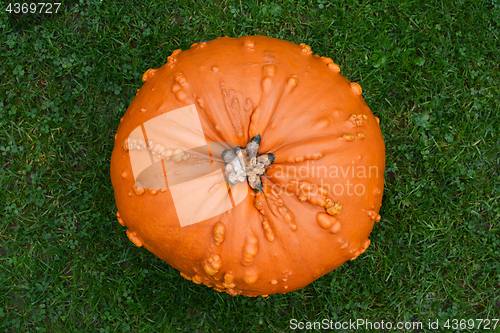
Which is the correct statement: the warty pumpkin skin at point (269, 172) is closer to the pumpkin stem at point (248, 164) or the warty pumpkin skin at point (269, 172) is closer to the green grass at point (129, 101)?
the pumpkin stem at point (248, 164)

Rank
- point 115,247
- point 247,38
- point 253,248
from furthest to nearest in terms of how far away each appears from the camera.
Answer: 1. point 115,247
2. point 247,38
3. point 253,248

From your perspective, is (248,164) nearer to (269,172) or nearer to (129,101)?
(269,172)

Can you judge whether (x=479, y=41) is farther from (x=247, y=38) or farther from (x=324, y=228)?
(x=324, y=228)

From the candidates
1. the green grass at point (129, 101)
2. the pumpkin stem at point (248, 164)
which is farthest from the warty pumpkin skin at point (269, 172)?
the green grass at point (129, 101)

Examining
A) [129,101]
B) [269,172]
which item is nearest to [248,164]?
[269,172]

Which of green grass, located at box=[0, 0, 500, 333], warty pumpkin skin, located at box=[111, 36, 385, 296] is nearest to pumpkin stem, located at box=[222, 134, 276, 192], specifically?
warty pumpkin skin, located at box=[111, 36, 385, 296]

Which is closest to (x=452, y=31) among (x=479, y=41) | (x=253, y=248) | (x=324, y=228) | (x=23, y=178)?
(x=479, y=41)
